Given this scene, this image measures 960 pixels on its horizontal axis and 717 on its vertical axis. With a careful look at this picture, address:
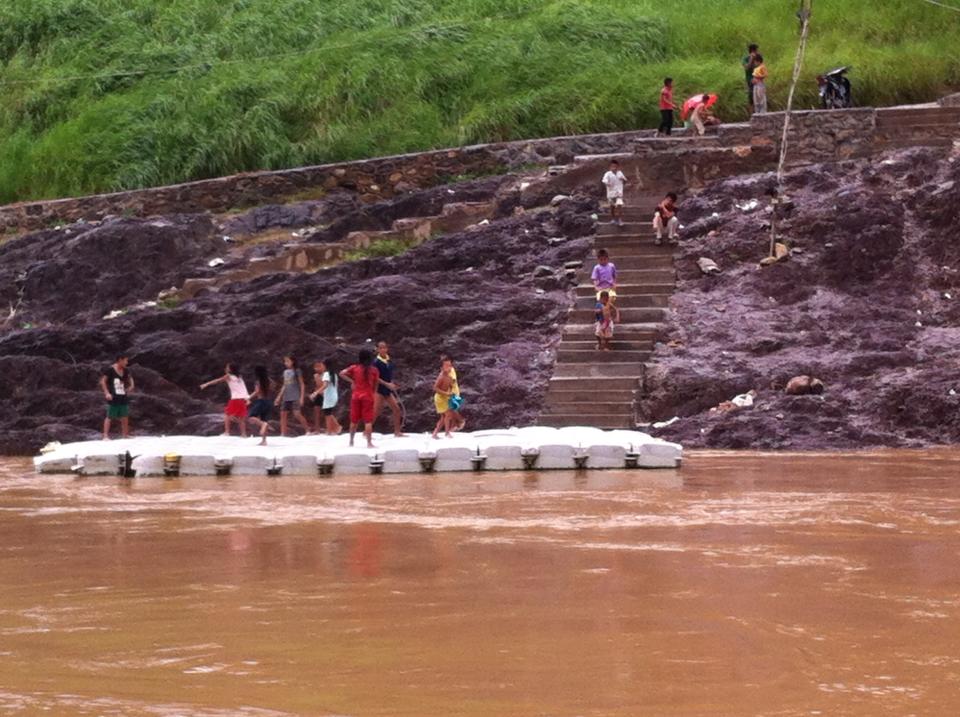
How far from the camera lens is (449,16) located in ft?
112

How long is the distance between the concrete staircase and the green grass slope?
592cm

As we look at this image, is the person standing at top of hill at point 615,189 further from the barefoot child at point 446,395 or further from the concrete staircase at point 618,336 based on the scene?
the barefoot child at point 446,395

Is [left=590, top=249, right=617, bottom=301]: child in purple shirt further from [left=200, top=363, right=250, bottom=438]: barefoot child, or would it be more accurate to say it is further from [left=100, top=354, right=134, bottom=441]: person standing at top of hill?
[left=100, top=354, right=134, bottom=441]: person standing at top of hill

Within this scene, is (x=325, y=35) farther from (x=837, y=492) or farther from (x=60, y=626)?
(x=60, y=626)

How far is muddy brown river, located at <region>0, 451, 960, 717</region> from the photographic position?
7.60 m

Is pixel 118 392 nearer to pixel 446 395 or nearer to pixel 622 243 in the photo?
pixel 446 395

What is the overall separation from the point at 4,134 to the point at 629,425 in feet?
62.5

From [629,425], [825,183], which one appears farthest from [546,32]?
[629,425]

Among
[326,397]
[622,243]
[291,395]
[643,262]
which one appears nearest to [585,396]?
[326,397]

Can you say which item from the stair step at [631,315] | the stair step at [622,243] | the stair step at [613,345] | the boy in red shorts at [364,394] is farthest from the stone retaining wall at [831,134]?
the boy in red shorts at [364,394]

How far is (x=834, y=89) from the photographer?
27281mm

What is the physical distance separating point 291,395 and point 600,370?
155 inches

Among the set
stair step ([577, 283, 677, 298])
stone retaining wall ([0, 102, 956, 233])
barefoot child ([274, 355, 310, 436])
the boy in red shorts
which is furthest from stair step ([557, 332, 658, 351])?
stone retaining wall ([0, 102, 956, 233])

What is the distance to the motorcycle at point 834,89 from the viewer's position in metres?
27.2
